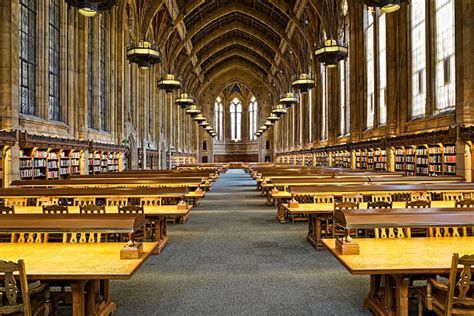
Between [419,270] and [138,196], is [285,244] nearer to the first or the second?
[138,196]

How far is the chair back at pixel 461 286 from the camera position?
3.40m

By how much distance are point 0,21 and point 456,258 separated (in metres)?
13.7

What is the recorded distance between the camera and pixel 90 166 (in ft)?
65.5

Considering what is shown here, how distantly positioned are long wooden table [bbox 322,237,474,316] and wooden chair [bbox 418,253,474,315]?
0.50 feet

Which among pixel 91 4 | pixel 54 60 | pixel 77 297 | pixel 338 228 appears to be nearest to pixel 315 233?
Answer: pixel 338 228

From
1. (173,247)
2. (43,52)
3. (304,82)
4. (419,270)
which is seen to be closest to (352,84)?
(304,82)

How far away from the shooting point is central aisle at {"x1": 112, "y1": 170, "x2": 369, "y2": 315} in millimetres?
4938

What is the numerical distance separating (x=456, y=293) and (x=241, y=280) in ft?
9.29

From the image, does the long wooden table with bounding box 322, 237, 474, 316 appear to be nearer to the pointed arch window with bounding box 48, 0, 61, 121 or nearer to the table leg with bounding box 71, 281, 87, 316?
the table leg with bounding box 71, 281, 87, 316

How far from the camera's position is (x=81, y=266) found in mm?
3758

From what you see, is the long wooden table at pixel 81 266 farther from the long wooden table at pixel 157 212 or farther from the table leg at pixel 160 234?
the table leg at pixel 160 234

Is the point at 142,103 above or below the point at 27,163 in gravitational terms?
above

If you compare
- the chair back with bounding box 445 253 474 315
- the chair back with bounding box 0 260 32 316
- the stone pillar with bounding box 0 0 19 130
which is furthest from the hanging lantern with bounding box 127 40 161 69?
the chair back with bounding box 445 253 474 315

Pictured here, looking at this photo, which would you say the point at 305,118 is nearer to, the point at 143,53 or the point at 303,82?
the point at 303,82
